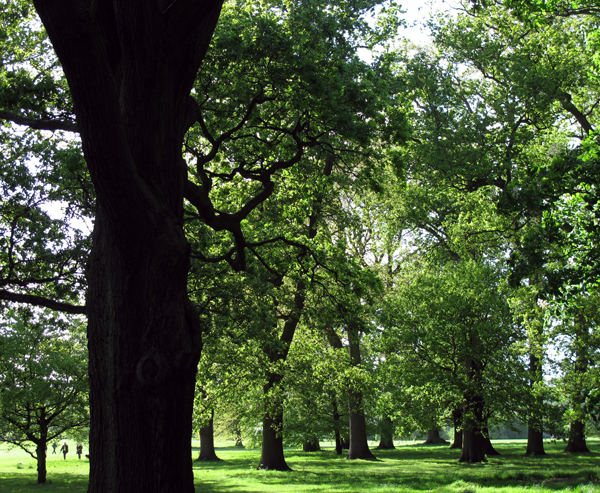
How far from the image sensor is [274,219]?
1653 cm

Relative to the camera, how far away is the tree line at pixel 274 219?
17.8 feet

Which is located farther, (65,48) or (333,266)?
(333,266)

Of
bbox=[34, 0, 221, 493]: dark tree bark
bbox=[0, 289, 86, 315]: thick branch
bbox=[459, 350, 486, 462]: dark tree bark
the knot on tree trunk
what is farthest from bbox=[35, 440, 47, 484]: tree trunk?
the knot on tree trunk

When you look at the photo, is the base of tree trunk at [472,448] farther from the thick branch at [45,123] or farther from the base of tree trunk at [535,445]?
the thick branch at [45,123]

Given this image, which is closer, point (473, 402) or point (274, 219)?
point (274, 219)

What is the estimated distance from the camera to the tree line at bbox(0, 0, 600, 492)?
5.43 m

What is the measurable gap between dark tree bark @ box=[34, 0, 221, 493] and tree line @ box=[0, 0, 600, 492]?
0.07 ft

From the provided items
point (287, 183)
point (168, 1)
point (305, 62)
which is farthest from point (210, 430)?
point (168, 1)

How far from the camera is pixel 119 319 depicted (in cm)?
550

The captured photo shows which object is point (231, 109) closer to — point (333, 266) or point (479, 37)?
point (333, 266)

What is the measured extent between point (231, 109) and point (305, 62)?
2007mm

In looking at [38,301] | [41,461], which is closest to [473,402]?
[38,301]

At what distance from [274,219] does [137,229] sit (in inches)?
434

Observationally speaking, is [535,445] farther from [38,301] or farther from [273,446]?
[38,301]
